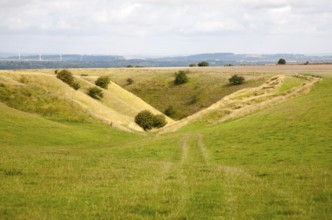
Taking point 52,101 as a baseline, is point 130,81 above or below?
below

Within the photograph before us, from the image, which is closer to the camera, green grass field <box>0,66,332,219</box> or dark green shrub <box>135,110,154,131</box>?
green grass field <box>0,66,332,219</box>

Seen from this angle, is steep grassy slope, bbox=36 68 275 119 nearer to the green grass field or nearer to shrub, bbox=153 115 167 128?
shrub, bbox=153 115 167 128

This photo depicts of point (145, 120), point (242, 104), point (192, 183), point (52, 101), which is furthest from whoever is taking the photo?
point (145, 120)

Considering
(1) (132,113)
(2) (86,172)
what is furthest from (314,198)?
(1) (132,113)

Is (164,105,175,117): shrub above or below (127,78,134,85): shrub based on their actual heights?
below

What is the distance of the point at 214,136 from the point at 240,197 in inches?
1133

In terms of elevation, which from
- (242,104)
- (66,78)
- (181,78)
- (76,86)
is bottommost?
(242,104)

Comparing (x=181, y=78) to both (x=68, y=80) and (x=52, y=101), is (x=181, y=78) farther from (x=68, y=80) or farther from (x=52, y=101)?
(x=52, y=101)

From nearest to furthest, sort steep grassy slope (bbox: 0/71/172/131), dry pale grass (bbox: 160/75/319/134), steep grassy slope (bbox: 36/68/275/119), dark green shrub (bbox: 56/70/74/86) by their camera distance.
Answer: dry pale grass (bbox: 160/75/319/134)
steep grassy slope (bbox: 0/71/172/131)
dark green shrub (bbox: 56/70/74/86)
steep grassy slope (bbox: 36/68/275/119)

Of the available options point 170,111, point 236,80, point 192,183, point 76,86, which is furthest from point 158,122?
point 192,183

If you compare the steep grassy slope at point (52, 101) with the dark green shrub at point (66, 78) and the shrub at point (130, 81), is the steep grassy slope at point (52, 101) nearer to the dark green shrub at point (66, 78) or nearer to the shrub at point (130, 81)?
the dark green shrub at point (66, 78)

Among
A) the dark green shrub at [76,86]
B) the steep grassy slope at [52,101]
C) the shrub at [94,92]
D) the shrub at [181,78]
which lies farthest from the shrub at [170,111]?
the dark green shrub at [76,86]

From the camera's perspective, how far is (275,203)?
45.0ft

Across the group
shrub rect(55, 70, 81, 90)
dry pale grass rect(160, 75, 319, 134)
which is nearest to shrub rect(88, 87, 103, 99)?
shrub rect(55, 70, 81, 90)
